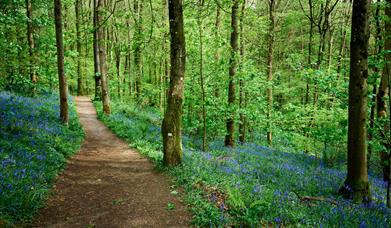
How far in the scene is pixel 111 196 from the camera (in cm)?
715

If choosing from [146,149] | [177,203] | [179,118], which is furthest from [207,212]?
[146,149]

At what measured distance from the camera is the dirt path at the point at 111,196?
580 centimetres

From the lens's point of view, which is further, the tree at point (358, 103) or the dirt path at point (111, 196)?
the tree at point (358, 103)

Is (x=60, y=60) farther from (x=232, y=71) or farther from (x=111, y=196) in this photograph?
(x=111, y=196)

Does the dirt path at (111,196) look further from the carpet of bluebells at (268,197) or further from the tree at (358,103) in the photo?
the tree at (358,103)

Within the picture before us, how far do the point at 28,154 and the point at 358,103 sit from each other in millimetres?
9458

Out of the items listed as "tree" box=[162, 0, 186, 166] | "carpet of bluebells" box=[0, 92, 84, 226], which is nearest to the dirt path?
"carpet of bluebells" box=[0, 92, 84, 226]

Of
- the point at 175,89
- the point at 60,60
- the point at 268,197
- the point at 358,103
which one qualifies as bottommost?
the point at 268,197

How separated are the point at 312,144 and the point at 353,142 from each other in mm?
8368

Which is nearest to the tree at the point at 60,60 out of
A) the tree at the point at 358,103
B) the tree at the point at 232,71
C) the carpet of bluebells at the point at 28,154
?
the carpet of bluebells at the point at 28,154

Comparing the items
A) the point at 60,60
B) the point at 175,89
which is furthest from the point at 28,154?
the point at 60,60

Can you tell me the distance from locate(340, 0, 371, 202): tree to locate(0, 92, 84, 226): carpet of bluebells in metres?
8.02

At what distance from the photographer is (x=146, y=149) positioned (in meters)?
11.6

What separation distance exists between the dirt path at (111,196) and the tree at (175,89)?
90 cm
